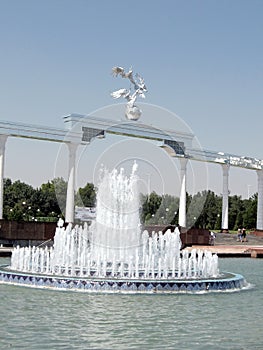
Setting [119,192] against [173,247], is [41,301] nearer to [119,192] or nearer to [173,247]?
[173,247]

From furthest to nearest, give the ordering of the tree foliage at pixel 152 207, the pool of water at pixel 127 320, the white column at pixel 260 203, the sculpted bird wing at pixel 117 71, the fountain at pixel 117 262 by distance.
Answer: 1. the white column at pixel 260 203
2. the tree foliage at pixel 152 207
3. the sculpted bird wing at pixel 117 71
4. the fountain at pixel 117 262
5. the pool of water at pixel 127 320

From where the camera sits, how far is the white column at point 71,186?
26219mm

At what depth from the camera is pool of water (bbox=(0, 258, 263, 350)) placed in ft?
19.7

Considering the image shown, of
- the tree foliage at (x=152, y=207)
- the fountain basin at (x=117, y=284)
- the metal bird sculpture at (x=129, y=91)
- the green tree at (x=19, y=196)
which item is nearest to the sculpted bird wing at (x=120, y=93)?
the metal bird sculpture at (x=129, y=91)

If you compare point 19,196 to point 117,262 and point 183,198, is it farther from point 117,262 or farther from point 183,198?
point 117,262

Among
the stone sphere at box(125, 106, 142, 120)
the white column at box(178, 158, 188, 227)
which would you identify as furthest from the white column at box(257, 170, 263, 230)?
the stone sphere at box(125, 106, 142, 120)

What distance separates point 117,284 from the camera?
9.93m

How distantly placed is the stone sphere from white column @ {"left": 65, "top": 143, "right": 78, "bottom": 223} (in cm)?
281

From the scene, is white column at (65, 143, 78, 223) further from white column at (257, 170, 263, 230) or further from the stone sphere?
white column at (257, 170, 263, 230)

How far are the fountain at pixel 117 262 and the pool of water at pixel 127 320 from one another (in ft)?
1.25

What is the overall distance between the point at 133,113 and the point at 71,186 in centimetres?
431

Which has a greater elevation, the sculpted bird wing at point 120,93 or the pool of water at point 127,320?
the sculpted bird wing at point 120,93

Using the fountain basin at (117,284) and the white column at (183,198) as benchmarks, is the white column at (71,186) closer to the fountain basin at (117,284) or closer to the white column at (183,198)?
the white column at (183,198)

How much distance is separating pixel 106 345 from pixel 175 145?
80.1 feet
